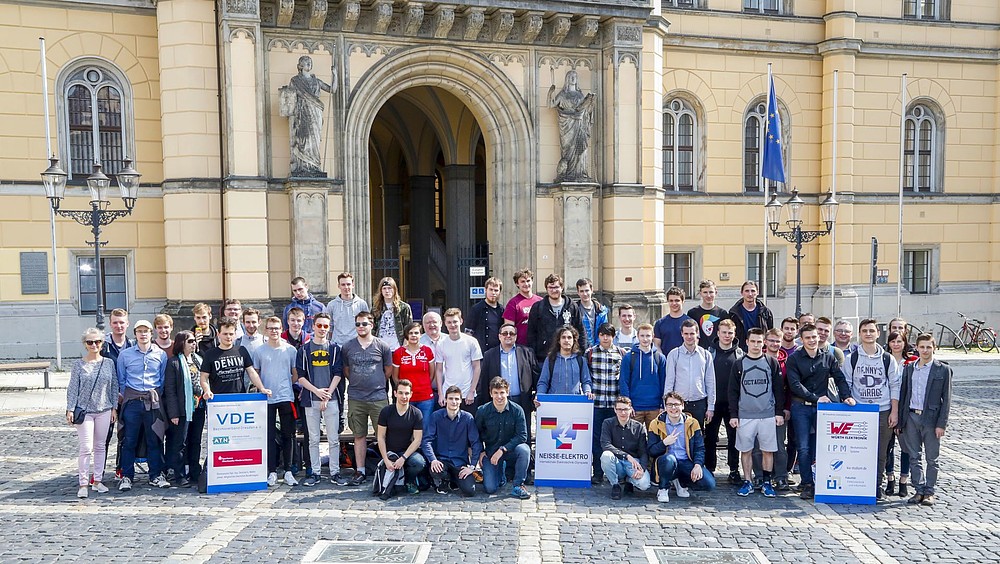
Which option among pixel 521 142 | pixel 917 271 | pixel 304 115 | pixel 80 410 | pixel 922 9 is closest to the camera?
pixel 80 410

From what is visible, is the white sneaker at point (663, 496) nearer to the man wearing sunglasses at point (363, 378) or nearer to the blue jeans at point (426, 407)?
the blue jeans at point (426, 407)

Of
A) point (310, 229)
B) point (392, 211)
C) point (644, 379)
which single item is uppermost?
point (392, 211)

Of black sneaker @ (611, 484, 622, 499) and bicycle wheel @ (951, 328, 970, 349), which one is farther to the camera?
bicycle wheel @ (951, 328, 970, 349)

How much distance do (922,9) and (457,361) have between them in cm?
2001

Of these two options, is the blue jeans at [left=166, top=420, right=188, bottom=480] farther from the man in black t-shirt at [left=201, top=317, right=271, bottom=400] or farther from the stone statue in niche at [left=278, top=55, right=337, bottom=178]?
the stone statue in niche at [left=278, top=55, right=337, bottom=178]

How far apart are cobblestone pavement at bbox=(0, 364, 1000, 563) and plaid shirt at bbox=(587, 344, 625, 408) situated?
103 centimetres

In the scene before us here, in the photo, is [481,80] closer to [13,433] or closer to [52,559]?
[13,433]

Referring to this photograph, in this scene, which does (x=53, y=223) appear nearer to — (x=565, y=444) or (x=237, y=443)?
(x=237, y=443)

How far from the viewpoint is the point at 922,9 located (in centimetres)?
2311

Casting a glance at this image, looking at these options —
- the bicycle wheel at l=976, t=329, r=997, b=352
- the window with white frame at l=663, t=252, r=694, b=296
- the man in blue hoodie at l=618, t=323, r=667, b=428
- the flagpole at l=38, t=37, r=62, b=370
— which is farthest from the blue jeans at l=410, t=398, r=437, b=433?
the bicycle wheel at l=976, t=329, r=997, b=352

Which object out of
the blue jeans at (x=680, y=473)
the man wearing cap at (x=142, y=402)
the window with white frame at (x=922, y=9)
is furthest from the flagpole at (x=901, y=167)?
the man wearing cap at (x=142, y=402)

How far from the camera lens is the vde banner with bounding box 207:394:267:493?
899cm

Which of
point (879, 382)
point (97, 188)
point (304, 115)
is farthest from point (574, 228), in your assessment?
point (879, 382)

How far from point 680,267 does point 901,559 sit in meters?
15.5
